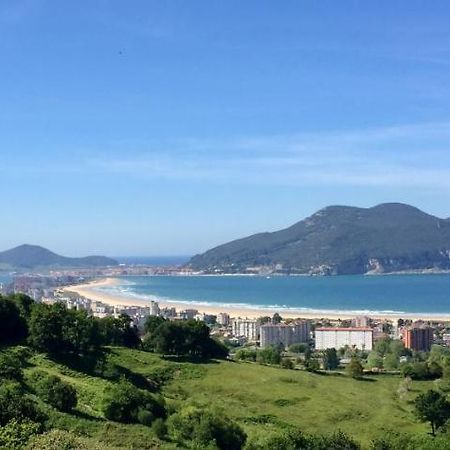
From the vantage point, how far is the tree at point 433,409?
32.6 meters

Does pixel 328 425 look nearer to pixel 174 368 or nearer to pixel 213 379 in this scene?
pixel 213 379

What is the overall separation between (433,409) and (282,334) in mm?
49323

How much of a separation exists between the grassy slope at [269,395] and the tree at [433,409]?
1.89ft

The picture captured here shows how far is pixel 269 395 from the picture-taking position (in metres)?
36.3

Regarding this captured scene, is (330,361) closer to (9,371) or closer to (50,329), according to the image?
(50,329)

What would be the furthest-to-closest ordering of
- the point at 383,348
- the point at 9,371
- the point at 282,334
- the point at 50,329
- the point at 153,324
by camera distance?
the point at 282,334
the point at 383,348
the point at 153,324
the point at 50,329
the point at 9,371

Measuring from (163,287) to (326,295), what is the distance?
54.2 metres

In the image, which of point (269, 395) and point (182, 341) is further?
point (182, 341)

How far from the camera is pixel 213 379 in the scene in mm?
38625

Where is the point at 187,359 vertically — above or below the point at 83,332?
below

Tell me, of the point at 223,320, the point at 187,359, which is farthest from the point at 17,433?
the point at 223,320

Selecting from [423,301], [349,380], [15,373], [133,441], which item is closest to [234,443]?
[133,441]

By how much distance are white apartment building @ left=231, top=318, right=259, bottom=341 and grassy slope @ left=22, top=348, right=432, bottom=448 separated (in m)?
44.7

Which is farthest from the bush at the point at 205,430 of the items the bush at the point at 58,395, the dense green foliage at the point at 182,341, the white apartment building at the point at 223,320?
the white apartment building at the point at 223,320
